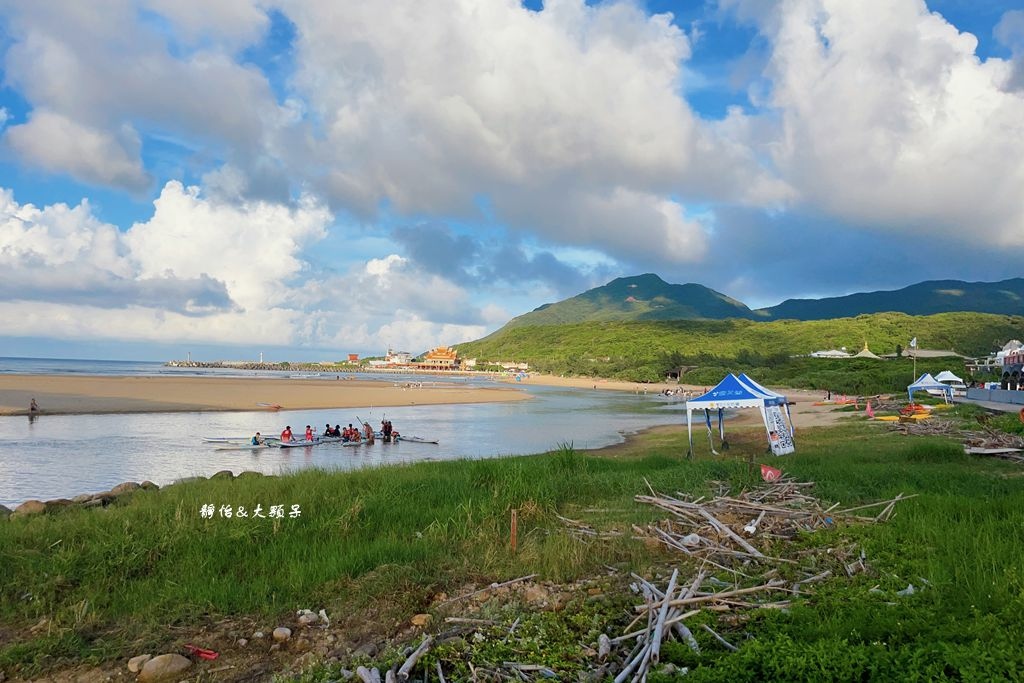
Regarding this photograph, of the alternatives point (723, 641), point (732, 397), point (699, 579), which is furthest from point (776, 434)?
point (723, 641)

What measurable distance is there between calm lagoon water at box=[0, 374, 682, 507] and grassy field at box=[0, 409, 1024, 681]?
7.97 m

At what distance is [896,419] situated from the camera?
2723cm

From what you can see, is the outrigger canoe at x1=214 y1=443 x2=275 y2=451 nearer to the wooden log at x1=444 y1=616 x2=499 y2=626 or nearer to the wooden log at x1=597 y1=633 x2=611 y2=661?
the wooden log at x1=444 y1=616 x2=499 y2=626

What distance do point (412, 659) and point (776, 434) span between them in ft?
54.7

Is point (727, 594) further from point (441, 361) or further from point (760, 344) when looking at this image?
point (441, 361)

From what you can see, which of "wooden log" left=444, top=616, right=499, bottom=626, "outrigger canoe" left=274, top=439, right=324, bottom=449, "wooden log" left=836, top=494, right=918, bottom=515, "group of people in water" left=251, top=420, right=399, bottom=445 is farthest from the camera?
"group of people in water" left=251, top=420, right=399, bottom=445

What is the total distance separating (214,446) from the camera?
A: 2503cm

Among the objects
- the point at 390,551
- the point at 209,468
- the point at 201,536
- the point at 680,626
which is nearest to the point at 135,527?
the point at 201,536

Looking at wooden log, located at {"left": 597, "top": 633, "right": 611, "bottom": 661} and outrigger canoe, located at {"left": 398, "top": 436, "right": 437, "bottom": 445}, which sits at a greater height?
wooden log, located at {"left": 597, "top": 633, "right": 611, "bottom": 661}

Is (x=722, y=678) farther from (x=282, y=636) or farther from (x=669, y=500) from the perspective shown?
(x=669, y=500)

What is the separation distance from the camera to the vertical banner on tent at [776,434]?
62.1 feet

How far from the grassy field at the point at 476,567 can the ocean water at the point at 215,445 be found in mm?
7233

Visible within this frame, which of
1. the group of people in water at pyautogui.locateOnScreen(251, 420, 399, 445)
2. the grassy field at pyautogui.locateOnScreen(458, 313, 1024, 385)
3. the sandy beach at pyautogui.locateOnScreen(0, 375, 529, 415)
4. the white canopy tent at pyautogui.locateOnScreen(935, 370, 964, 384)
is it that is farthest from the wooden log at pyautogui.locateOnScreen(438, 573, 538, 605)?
the grassy field at pyautogui.locateOnScreen(458, 313, 1024, 385)

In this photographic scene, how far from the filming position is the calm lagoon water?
18.0 meters
